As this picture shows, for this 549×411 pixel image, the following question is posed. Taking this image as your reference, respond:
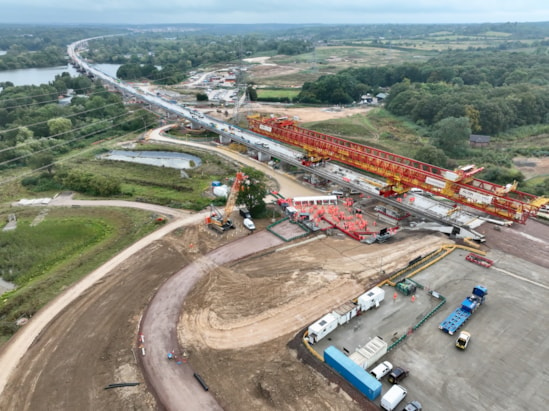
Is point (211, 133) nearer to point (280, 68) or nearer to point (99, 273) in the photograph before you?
point (99, 273)

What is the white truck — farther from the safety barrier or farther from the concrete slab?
the safety barrier

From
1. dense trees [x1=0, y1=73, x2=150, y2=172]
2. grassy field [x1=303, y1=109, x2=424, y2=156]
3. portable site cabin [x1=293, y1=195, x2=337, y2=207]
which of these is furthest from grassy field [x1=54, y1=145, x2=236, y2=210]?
grassy field [x1=303, y1=109, x2=424, y2=156]

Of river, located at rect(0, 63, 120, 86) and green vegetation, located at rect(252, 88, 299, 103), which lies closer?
green vegetation, located at rect(252, 88, 299, 103)

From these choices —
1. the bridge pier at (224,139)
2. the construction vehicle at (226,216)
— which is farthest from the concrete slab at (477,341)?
the bridge pier at (224,139)

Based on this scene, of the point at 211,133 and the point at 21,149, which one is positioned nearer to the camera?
the point at 21,149

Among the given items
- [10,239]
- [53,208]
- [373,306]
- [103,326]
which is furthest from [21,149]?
[373,306]

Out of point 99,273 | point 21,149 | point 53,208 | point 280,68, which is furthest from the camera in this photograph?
point 280,68
